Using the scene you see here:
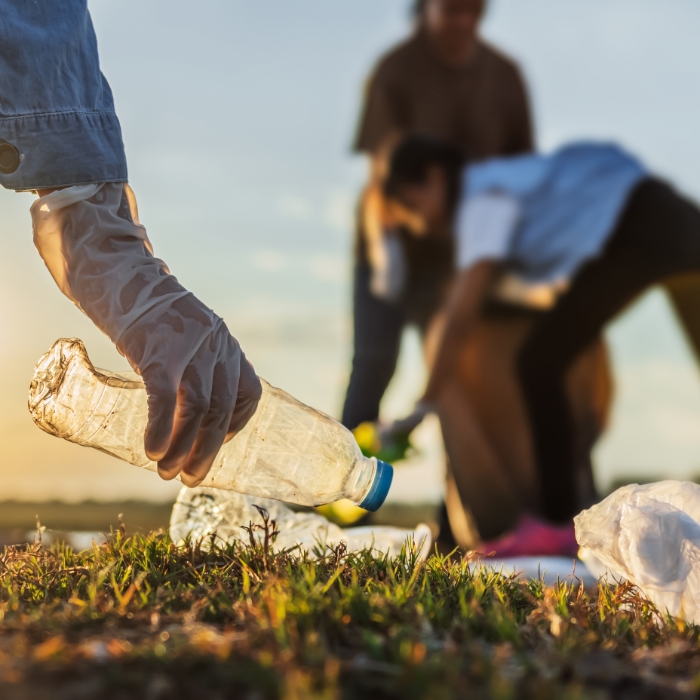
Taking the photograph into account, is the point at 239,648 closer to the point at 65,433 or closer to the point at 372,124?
the point at 65,433

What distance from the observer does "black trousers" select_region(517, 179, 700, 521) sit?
522 centimetres

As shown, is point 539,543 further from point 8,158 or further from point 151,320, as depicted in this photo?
point 8,158

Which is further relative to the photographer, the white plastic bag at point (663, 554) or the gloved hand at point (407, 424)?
the gloved hand at point (407, 424)

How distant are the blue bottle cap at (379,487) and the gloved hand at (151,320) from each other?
0.43m

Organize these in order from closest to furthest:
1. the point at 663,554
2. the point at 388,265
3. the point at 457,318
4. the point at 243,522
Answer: the point at 663,554 → the point at 243,522 → the point at 457,318 → the point at 388,265

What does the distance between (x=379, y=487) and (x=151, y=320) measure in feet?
2.48

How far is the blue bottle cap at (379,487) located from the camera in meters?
1.88

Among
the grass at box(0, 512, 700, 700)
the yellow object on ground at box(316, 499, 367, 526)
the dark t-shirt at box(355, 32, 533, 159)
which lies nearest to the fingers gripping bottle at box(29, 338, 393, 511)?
the grass at box(0, 512, 700, 700)

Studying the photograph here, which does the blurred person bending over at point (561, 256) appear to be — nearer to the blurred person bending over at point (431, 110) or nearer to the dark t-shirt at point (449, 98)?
the blurred person bending over at point (431, 110)

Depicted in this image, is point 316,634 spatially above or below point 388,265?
below

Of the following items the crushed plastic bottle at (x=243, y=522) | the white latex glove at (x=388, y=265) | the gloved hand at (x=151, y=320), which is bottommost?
the crushed plastic bottle at (x=243, y=522)

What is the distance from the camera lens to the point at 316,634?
1.02 metres

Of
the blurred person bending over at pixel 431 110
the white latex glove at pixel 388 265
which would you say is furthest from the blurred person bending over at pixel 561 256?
the blurred person bending over at pixel 431 110

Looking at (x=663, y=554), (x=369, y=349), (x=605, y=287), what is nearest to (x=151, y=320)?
(x=663, y=554)
